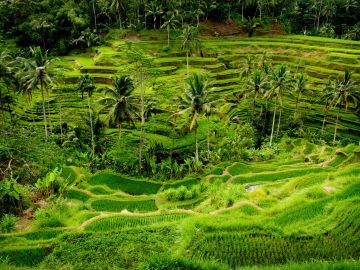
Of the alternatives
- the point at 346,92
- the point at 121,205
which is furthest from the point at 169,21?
the point at 121,205

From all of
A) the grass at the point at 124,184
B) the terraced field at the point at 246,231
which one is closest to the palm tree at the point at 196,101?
the grass at the point at 124,184

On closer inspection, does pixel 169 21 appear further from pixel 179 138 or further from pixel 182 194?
pixel 182 194

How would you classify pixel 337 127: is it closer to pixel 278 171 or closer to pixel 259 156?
pixel 259 156

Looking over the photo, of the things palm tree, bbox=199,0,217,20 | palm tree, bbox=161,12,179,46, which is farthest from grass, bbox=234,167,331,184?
palm tree, bbox=199,0,217,20

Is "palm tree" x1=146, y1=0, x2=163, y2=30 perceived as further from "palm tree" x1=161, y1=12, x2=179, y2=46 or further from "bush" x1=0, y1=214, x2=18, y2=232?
"bush" x1=0, y1=214, x2=18, y2=232

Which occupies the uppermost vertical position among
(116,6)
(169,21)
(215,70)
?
(116,6)

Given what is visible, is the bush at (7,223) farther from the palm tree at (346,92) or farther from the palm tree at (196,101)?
the palm tree at (346,92)
